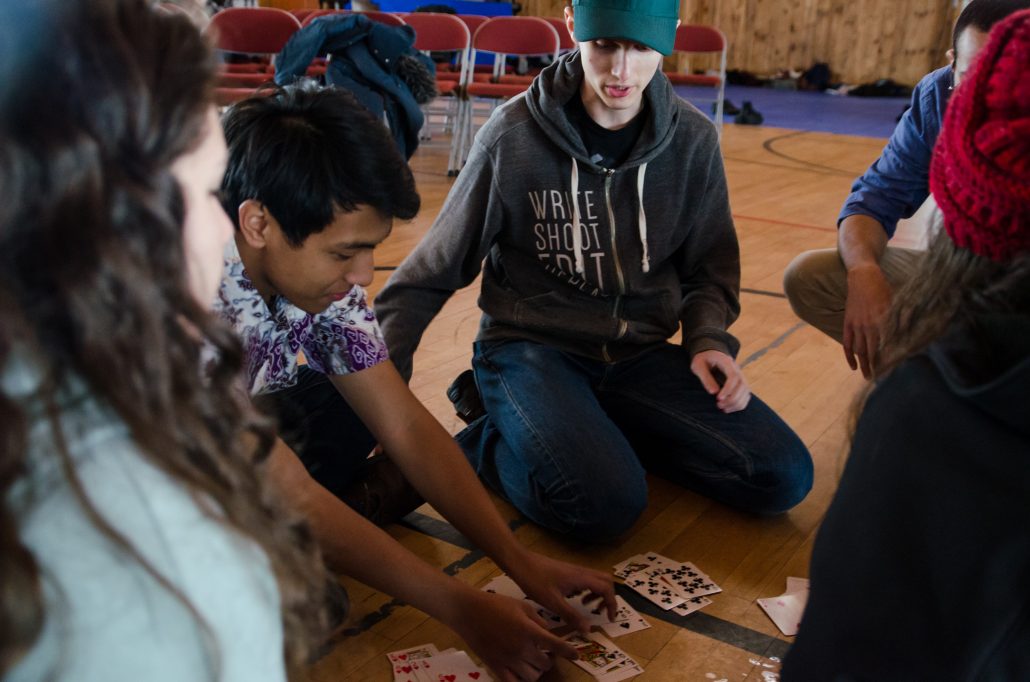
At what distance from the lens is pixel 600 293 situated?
7.43 ft

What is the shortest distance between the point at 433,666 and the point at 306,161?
883mm

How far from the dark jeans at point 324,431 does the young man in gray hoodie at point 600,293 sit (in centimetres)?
19

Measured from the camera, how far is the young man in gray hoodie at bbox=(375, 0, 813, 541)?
211 centimetres

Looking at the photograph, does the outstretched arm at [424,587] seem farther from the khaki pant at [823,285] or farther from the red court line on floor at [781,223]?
the red court line on floor at [781,223]

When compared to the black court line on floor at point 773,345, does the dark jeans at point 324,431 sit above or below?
above

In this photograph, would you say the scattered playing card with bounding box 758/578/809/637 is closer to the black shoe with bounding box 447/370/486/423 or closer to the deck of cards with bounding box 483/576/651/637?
the deck of cards with bounding box 483/576/651/637

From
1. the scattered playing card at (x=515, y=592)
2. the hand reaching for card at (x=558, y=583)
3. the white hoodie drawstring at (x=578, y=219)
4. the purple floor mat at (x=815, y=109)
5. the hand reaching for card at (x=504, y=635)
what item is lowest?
the purple floor mat at (x=815, y=109)

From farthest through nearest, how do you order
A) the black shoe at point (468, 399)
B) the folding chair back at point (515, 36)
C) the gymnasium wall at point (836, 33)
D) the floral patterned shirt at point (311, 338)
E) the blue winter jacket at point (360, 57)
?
the gymnasium wall at point (836, 33)
the folding chair back at point (515, 36)
the blue winter jacket at point (360, 57)
the black shoe at point (468, 399)
the floral patterned shirt at point (311, 338)

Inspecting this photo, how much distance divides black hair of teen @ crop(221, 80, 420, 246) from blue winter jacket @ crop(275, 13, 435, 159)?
9.03ft

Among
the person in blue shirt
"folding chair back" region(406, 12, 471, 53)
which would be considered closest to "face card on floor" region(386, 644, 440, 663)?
the person in blue shirt

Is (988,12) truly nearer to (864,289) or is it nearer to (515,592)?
(864,289)

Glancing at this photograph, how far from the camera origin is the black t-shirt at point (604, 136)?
7.29 feet

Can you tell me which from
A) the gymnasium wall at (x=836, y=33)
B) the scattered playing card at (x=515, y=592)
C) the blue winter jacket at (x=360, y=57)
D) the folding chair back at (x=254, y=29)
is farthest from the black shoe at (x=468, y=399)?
the gymnasium wall at (x=836, y=33)

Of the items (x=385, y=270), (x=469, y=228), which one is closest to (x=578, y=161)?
(x=469, y=228)
